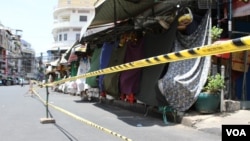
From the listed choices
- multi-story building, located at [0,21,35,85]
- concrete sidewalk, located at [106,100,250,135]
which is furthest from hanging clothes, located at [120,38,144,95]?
multi-story building, located at [0,21,35,85]

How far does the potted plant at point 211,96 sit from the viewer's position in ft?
32.4

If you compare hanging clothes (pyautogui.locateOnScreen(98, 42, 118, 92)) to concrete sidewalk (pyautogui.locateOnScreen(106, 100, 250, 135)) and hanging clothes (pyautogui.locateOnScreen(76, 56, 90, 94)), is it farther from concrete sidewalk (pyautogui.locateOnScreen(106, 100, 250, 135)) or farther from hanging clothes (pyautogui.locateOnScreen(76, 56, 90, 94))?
concrete sidewalk (pyautogui.locateOnScreen(106, 100, 250, 135))

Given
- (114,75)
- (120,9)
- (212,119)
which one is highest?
(120,9)

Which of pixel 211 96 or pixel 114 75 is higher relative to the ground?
pixel 114 75

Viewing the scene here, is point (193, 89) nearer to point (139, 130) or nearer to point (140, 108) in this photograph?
point (139, 130)

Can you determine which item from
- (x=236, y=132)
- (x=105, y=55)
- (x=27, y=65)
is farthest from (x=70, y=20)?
(x=236, y=132)

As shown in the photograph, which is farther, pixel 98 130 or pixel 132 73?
pixel 132 73

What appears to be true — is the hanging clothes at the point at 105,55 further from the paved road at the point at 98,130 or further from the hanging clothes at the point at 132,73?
the paved road at the point at 98,130

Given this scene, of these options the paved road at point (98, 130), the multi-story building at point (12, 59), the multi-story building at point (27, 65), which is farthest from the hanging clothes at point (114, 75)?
the multi-story building at point (27, 65)

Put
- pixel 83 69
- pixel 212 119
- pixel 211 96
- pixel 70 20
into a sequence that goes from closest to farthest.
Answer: pixel 212 119 → pixel 211 96 → pixel 83 69 → pixel 70 20

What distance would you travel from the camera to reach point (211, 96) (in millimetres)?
9953

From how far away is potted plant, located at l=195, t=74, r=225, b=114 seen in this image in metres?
9.88

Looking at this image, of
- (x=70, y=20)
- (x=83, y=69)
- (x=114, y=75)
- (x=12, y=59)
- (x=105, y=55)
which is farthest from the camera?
(x=12, y=59)

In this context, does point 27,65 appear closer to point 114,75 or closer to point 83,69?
point 83,69
